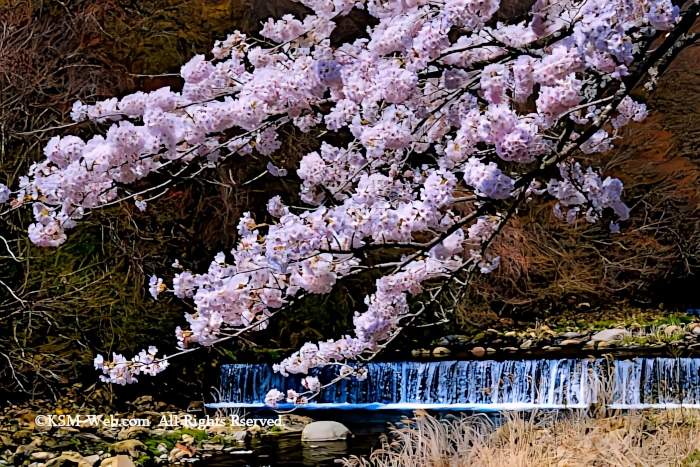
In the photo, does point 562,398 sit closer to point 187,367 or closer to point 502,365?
point 502,365

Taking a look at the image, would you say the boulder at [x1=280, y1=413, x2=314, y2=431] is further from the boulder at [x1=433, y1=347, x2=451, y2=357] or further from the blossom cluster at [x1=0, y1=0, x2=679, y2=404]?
the blossom cluster at [x1=0, y1=0, x2=679, y2=404]

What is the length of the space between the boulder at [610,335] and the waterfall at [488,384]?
2.38 feet

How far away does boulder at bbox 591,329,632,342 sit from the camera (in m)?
4.91

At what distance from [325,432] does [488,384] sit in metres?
0.92

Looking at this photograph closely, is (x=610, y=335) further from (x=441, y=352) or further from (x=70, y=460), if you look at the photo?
(x=70, y=460)

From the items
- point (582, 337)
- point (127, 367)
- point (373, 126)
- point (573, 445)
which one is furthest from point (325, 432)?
point (373, 126)

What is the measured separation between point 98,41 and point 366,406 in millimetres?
2384

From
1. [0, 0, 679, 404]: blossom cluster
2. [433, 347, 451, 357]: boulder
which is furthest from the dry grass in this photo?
[433, 347, 451, 357]: boulder

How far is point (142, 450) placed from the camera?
366 centimetres

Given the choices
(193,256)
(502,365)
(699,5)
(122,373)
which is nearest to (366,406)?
(502,365)

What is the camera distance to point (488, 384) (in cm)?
415

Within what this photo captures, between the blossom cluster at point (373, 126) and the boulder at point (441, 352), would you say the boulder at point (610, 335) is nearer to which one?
the boulder at point (441, 352)

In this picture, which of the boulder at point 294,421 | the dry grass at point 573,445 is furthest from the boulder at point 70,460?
the dry grass at point 573,445

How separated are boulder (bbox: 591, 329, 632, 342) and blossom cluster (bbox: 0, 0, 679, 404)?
3621mm
